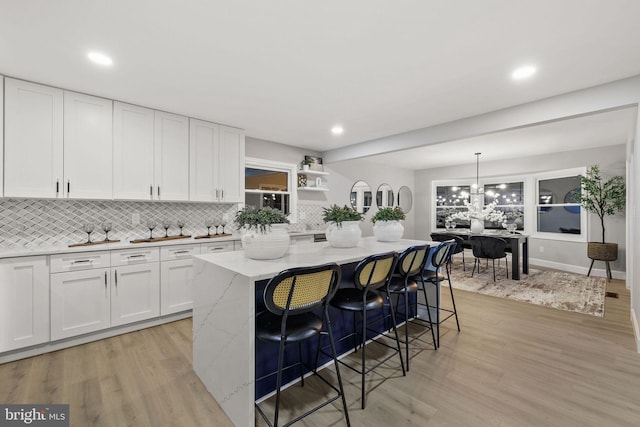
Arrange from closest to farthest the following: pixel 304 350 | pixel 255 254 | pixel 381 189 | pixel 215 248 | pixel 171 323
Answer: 1. pixel 255 254
2. pixel 304 350
3. pixel 171 323
4. pixel 215 248
5. pixel 381 189

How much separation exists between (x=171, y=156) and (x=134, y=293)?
1.65 metres

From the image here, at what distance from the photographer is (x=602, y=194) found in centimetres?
512

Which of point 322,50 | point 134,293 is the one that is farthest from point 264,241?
point 134,293

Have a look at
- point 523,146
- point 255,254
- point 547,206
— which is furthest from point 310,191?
point 547,206

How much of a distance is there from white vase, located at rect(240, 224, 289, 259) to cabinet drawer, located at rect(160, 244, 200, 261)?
5.79 ft

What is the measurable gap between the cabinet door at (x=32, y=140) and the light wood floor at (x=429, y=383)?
157 cm

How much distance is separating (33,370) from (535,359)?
421 cm

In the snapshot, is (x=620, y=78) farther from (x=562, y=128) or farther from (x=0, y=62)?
(x=0, y=62)

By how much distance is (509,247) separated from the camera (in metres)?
5.20

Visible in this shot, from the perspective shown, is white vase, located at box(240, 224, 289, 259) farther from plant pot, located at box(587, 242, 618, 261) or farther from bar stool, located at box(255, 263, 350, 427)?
plant pot, located at box(587, 242, 618, 261)

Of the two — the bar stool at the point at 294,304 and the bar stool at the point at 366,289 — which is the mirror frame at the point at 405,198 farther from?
the bar stool at the point at 294,304

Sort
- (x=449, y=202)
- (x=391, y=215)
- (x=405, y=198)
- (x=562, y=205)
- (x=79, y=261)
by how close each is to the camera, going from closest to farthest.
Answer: (x=79, y=261) < (x=391, y=215) < (x=562, y=205) < (x=449, y=202) < (x=405, y=198)

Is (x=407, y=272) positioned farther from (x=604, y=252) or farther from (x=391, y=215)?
(x=604, y=252)

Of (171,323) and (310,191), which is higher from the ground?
(310,191)
